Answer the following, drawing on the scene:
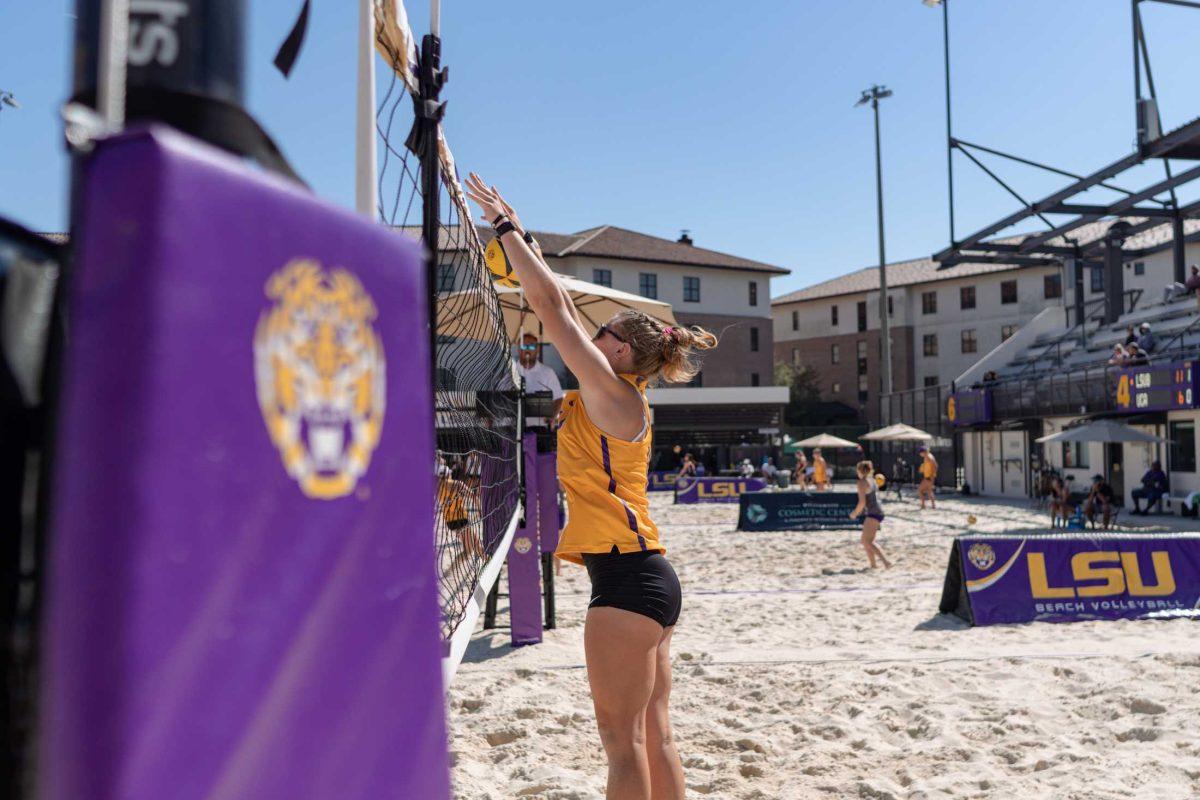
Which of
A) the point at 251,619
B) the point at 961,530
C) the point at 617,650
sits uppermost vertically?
the point at 251,619

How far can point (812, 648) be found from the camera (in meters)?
6.36

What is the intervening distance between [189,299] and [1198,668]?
20.9 ft

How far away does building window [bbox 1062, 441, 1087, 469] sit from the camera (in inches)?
930

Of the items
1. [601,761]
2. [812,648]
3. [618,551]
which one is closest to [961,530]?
[812,648]

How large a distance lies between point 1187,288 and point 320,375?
26427 millimetres

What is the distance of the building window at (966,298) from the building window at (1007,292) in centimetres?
159

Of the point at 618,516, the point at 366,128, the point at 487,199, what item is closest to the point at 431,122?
the point at 487,199

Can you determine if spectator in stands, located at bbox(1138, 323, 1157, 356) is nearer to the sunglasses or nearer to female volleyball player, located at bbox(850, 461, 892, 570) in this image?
female volleyball player, located at bbox(850, 461, 892, 570)

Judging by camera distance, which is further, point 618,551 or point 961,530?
point 961,530

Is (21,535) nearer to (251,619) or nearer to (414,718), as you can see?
(251,619)

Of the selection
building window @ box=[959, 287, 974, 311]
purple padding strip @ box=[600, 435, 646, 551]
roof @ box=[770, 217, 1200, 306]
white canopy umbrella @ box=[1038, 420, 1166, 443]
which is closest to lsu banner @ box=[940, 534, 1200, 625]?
purple padding strip @ box=[600, 435, 646, 551]

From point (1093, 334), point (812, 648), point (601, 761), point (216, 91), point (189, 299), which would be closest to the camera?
point (189, 299)

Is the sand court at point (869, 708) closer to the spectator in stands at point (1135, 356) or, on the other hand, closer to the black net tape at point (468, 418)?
the black net tape at point (468, 418)

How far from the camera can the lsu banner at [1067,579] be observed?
23.4 ft
